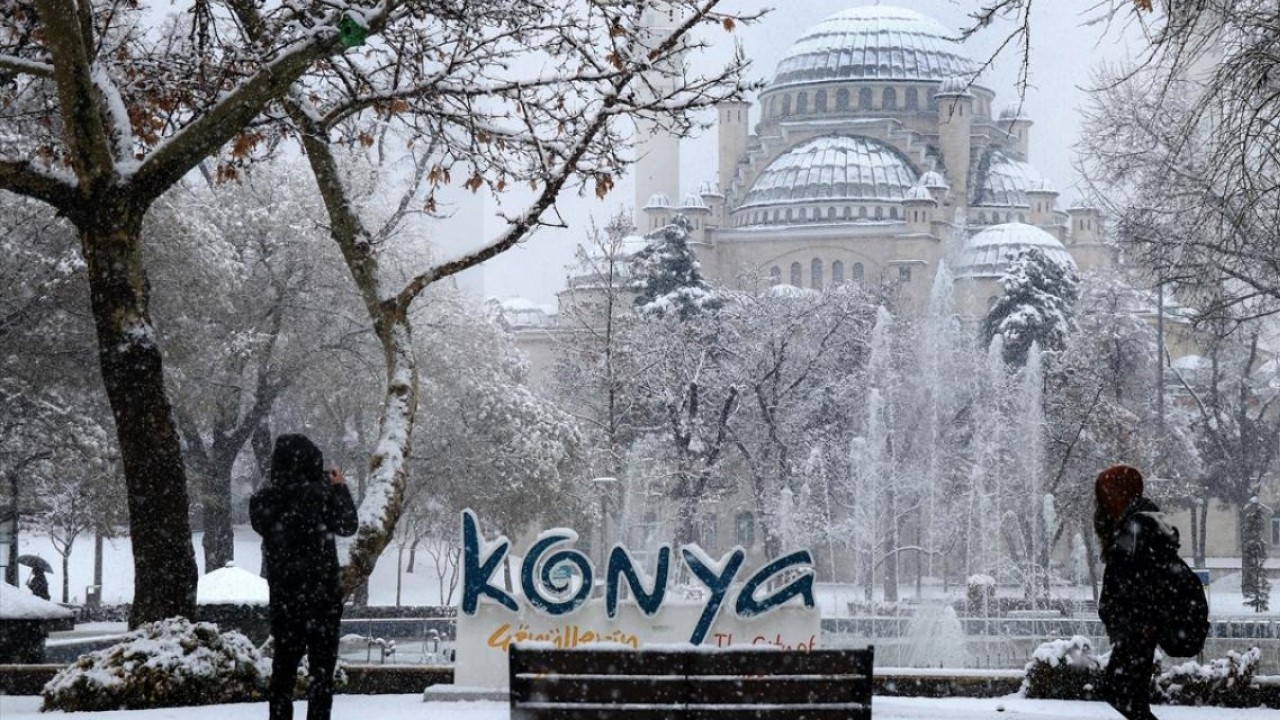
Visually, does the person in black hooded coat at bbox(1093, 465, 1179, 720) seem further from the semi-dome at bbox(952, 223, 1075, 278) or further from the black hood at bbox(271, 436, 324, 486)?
the semi-dome at bbox(952, 223, 1075, 278)

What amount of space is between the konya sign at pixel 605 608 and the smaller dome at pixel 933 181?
64.4 metres

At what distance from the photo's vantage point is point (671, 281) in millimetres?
49469

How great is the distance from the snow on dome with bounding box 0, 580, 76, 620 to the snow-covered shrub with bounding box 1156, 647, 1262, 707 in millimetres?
7003

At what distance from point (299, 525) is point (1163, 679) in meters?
5.19

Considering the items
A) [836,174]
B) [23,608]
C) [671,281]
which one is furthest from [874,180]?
[23,608]

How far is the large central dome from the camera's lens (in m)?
79.8

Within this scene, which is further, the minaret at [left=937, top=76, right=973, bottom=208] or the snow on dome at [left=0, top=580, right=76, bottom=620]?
the minaret at [left=937, top=76, right=973, bottom=208]

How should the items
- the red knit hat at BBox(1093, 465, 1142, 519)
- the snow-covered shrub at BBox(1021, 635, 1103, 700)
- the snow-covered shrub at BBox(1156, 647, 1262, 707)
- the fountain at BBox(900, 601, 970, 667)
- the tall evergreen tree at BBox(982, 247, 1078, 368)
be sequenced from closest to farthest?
the red knit hat at BBox(1093, 465, 1142, 519), the snow-covered shrub at BBox(1156, 647, 1262, 707), the snow-covered shrub at BBox(1021, 635, 1103, 700), the fountain at BBox(900, 601, 970, 667), the tall evergreen tree at BBox(982, 247, 1078, 368)

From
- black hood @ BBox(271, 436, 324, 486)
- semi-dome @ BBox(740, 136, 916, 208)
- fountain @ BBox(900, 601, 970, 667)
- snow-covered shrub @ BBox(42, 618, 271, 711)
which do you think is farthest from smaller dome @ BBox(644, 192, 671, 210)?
black hood @ BBox(271, 436, 324, 486)

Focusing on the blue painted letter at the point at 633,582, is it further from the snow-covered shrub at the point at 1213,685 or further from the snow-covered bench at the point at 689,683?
the snow-covered bench at the point at 689,683

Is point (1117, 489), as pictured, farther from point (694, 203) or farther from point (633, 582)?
point (694, 203)

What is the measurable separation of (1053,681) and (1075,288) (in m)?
45.0

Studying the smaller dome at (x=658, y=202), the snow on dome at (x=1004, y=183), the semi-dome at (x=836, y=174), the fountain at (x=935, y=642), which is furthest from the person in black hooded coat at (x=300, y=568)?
the snow on dome at (x=1004, y=183)

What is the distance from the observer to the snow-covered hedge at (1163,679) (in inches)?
392
